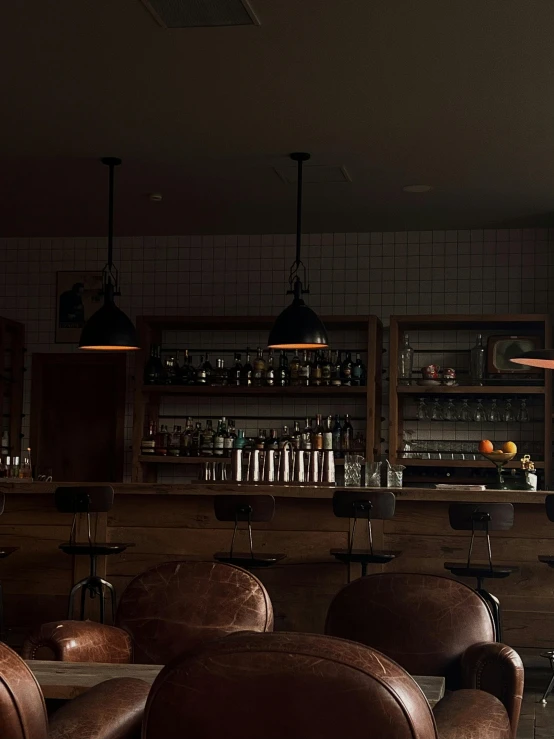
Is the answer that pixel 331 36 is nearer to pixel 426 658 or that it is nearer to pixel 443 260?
pixel 426 658

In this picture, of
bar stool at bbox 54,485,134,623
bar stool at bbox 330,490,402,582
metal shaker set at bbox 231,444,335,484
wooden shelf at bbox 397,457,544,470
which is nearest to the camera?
bar stool at bbox 330,490,402,582

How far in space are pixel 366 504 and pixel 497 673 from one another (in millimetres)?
2558

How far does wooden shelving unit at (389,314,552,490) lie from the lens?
738cm

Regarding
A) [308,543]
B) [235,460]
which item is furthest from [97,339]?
[308,543]

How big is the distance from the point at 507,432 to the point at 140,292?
320 centimetres

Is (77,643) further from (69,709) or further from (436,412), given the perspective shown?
(436,412)

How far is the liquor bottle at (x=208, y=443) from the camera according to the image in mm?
7836

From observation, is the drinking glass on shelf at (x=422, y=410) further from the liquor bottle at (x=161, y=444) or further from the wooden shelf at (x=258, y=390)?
the liquor bottle at (x=161, y=444)

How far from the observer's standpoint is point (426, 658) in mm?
2654

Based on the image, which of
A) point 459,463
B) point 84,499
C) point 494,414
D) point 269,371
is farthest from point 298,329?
point 494,414

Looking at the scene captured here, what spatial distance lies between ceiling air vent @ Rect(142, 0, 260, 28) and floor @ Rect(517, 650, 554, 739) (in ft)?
10.5

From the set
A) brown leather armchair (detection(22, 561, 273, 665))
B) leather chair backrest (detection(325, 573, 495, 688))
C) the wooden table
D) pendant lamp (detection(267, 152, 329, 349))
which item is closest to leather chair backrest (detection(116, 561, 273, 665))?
brown leather armchair (detection(22, 561, 273, 665))

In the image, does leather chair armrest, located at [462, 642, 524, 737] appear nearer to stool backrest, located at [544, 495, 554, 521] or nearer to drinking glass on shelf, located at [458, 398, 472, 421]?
stool backrest, located at [544, 495, 554, 521]

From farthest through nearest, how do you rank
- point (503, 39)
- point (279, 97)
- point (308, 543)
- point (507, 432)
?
point (507, 432) → point (308, 543) → point (279, 97) → point (503, 39)
